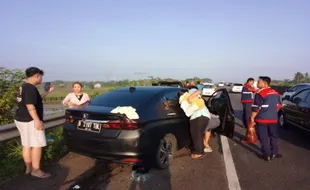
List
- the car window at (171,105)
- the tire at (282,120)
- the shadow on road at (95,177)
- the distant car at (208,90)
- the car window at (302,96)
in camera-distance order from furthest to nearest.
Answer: the distant car at (208,90) → the tire at (282,120) → the car window at (302,96) → the car window at (171,105) → the shadow on road at (95,177)

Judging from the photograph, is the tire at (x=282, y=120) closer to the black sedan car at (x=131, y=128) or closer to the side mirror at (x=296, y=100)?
the side mirror at (x=296, y=100)

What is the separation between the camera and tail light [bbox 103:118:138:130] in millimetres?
4348

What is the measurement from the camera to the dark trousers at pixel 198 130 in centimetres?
559

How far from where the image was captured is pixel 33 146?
4.51m

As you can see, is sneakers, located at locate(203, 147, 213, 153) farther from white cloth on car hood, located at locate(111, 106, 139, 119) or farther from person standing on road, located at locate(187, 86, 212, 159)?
white cloth on car hood, located at locate(111, 106, 139, 119)

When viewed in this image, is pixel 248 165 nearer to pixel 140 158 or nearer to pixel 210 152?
pixel 210 152

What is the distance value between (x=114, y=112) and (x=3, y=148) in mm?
2815

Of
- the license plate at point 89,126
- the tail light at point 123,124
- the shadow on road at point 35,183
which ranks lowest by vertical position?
the shadow on road at point 35,183

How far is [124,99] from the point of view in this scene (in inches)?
201

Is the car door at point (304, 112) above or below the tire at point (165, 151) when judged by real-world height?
above

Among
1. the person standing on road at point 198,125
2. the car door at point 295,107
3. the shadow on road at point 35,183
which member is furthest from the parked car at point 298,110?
the shadow on road at point 35,183

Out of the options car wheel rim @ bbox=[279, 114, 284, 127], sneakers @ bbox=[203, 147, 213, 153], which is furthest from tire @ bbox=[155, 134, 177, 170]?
car wheel rim @ bbox=[279, 114, 284, 127]

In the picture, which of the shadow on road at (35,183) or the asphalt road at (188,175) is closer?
the shadow on road at (35,183)

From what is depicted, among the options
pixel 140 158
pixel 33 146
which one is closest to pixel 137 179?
pixel 140 158
